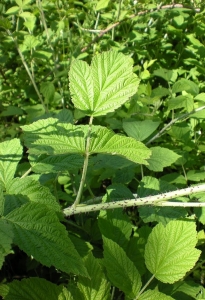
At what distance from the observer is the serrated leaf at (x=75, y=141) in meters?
0.76

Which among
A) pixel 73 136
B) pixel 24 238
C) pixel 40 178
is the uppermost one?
pixel 73 136

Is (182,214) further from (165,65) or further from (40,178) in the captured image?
(165,65)

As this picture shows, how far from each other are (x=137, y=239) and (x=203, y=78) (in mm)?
1585

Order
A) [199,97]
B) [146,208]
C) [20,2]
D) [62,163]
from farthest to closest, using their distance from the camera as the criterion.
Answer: [20,2] < [199,97] < [146,208] < [62,163]

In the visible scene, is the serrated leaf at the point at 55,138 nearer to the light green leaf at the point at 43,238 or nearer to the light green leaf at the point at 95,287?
the light green leaf at the point at 43,238

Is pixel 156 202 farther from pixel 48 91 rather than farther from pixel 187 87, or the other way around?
pixel 48 91

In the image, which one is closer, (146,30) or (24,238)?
(24,238)

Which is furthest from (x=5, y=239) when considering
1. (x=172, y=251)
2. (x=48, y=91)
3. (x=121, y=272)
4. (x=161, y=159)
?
(x=48, y=91)

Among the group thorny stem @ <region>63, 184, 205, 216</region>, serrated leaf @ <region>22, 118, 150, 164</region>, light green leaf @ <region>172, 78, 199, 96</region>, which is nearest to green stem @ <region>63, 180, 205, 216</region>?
thorny stem @ <region>63, 184, 205, 216</region>

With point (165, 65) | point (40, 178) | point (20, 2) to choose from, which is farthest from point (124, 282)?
point (165, 65)

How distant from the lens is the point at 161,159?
1.30 metres

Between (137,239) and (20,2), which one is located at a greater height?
(20,2)

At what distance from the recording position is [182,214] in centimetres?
113

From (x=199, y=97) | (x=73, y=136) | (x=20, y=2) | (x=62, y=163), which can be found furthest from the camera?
(x=20, y=2)
